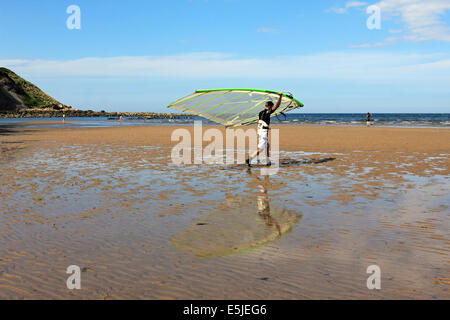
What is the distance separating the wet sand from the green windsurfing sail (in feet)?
10.2

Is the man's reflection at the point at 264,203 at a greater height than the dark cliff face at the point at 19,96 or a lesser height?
lesser

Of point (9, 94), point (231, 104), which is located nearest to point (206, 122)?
point (231, 104)

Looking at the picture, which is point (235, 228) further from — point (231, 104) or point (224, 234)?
point (231, 104)

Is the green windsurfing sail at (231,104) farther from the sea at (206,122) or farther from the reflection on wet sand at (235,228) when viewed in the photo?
the sea at (206,122)

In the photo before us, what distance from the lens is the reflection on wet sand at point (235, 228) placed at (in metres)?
5.10

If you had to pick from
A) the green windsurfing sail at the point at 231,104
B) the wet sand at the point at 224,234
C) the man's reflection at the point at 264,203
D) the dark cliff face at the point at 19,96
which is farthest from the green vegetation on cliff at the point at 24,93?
the man's reflection at the point at 264,203

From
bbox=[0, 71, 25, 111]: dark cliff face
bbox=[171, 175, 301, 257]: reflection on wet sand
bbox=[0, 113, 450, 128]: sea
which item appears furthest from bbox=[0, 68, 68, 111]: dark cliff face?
bbox=[171, 175, 301, 257]: reflection on wet sand

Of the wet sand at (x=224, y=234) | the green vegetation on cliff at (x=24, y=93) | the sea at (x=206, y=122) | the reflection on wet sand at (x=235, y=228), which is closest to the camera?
the wet sand at (x=224, y=234)

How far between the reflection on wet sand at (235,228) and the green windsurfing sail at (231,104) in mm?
5938

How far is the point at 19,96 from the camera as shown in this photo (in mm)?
135875

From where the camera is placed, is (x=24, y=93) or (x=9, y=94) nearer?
(x=9, y=94)

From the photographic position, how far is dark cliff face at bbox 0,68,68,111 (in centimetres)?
12293

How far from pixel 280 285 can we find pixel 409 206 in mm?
4385

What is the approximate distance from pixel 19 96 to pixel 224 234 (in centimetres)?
14856
